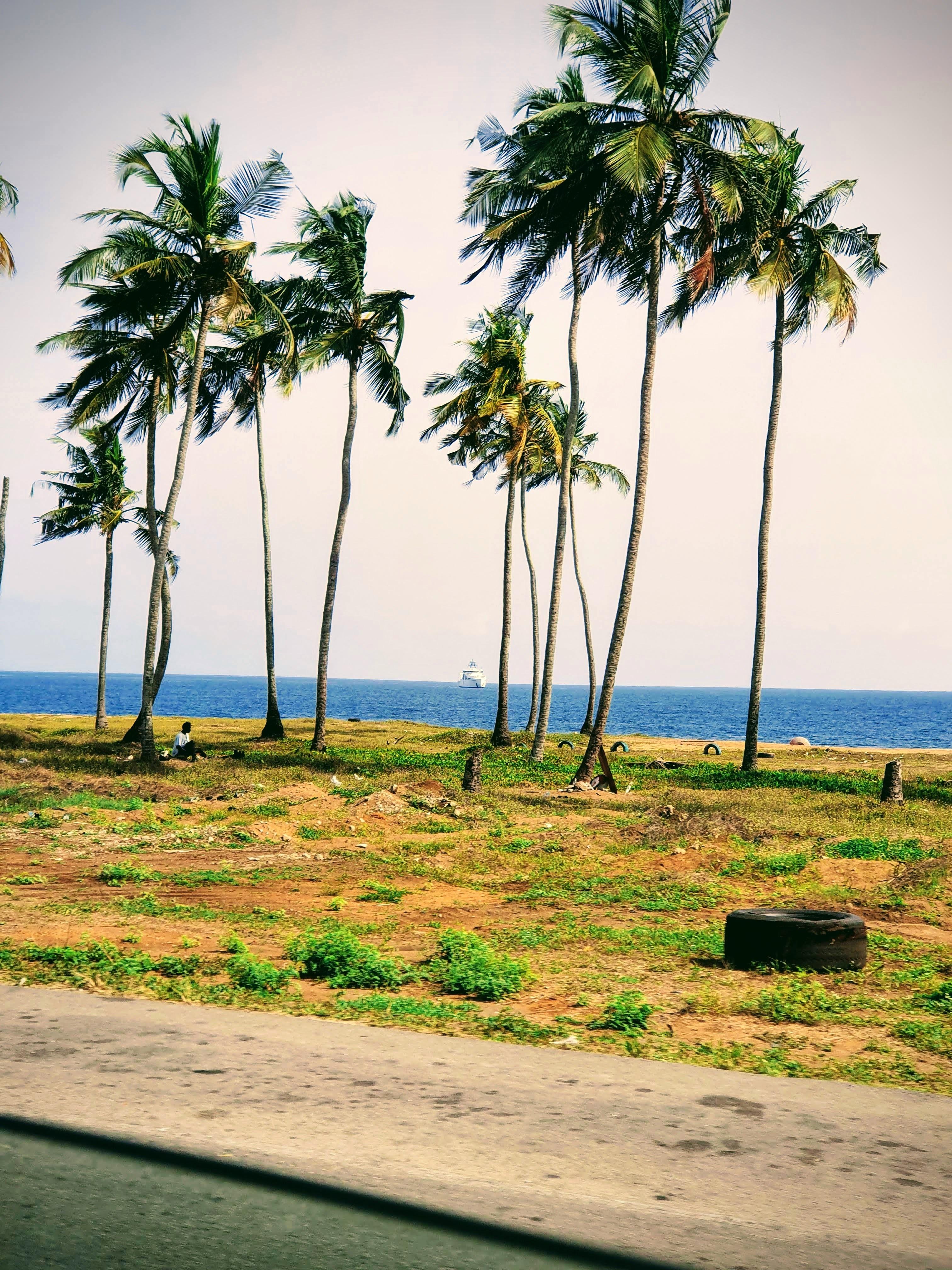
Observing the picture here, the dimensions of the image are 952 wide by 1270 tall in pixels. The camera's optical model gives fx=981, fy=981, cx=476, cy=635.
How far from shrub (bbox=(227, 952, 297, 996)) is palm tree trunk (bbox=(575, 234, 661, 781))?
49.8ft

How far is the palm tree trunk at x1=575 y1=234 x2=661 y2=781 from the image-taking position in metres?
22.1

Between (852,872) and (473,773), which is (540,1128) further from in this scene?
(473,773)

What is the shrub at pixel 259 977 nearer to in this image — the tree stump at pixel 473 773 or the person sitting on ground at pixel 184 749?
the tree stump at pixel 473 773

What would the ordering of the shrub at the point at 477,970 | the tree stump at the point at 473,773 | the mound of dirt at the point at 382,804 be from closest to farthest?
the shrub at the point at 477,970, the mound of dirt at the point at 382,804, the tree stump at the point at 473,773

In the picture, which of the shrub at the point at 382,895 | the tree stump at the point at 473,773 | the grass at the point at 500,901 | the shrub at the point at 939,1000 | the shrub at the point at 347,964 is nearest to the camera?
the grass at the point at 500,901

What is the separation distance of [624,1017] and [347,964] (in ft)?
7.44

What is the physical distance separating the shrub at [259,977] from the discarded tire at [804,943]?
3.68 meters

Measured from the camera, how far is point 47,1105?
4246 millimetres

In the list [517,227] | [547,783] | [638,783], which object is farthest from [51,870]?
[517,227]

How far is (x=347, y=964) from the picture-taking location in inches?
291

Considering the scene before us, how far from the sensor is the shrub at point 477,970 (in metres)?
6.96

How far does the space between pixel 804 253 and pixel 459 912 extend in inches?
831

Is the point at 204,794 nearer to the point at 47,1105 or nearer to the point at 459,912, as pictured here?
the point at 459,912

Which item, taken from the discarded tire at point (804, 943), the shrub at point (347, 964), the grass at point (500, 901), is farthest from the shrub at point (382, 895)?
the discarded tire at point (804, 943)
